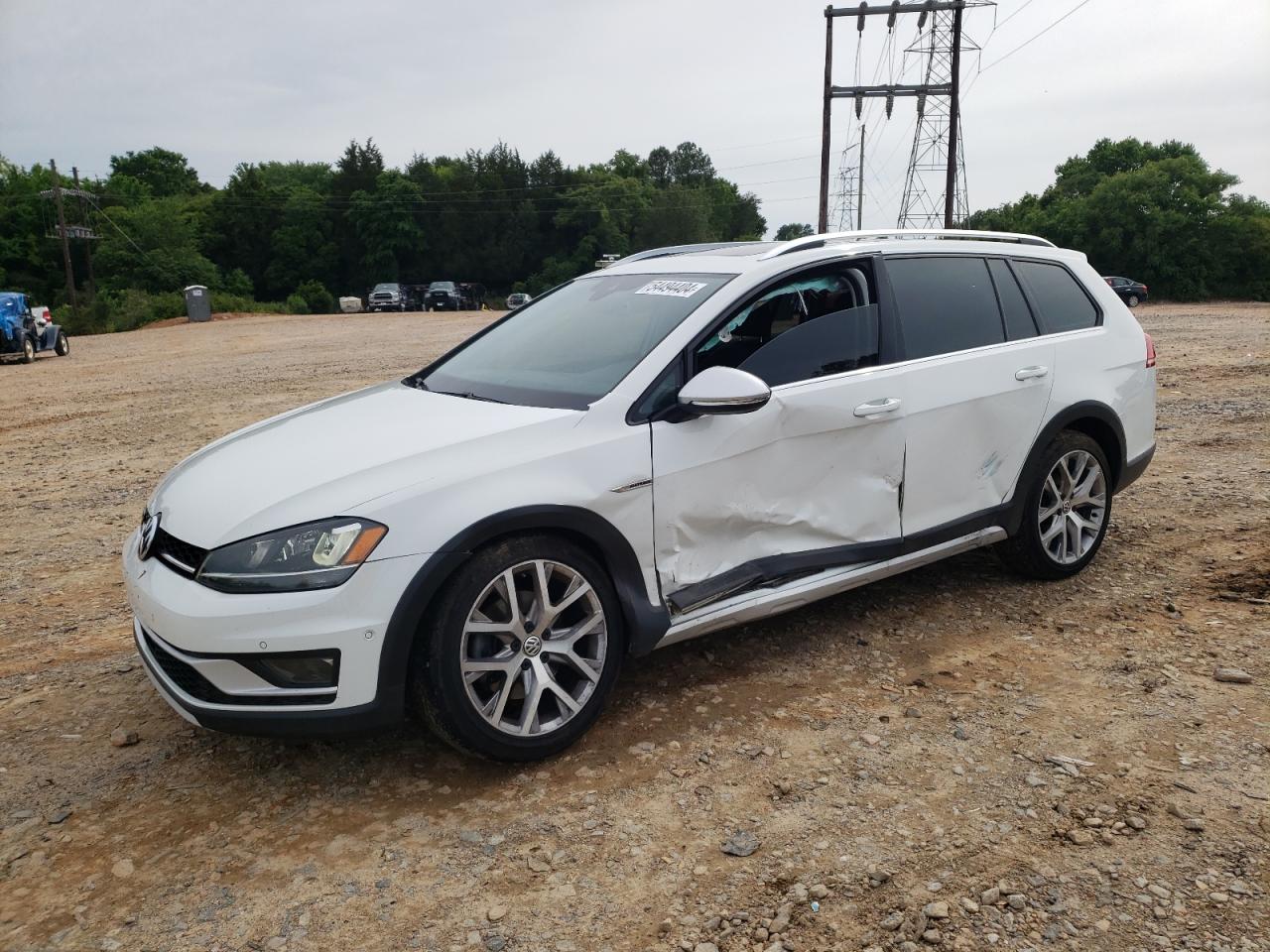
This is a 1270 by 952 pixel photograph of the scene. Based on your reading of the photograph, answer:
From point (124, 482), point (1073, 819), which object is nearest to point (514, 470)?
point (1073, 819)

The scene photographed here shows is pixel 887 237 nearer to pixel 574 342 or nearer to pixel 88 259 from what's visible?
pixel 574 342

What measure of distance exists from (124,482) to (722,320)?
648cm

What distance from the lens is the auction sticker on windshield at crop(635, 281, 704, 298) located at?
13.1 ft

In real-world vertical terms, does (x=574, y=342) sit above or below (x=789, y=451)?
above

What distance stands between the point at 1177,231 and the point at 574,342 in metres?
45.9

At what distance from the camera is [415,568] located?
296cm

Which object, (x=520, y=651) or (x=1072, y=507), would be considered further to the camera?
(x=1072, y=507)

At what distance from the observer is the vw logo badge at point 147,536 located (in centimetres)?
338

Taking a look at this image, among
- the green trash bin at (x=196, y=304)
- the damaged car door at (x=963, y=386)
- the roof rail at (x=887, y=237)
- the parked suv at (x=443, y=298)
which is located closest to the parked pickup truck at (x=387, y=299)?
the parked suv at (x=443, y=298)

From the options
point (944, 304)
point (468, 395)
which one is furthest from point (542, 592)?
point (944, 304)

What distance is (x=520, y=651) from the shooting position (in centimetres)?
320

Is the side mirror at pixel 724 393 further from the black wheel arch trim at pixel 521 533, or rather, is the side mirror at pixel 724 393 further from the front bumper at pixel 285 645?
the front bumper at pixel 285 645

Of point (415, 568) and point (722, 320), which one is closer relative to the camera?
point (415, 568)

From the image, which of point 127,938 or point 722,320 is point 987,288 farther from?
point 127,938
